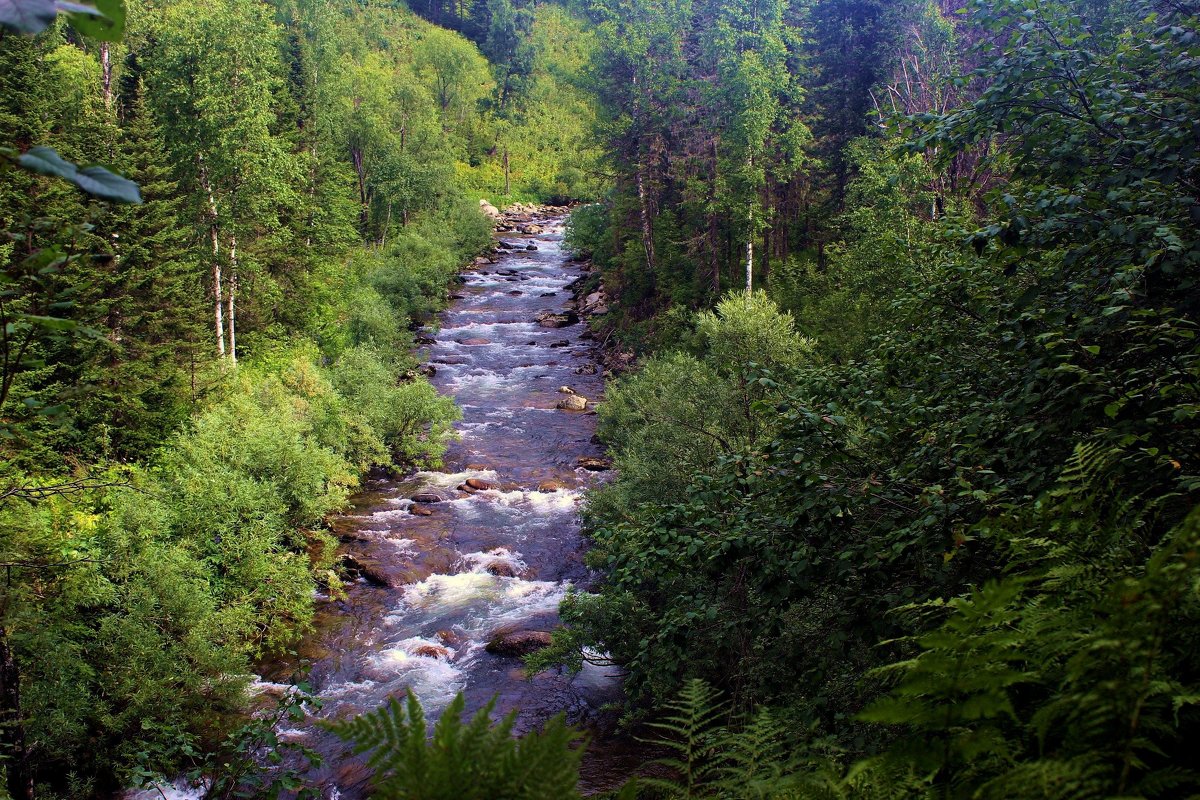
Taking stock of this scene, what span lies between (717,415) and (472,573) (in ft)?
21.9

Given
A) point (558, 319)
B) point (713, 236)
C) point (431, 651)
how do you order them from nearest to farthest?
point (431, 651), point (713, 236), point (558, 319)

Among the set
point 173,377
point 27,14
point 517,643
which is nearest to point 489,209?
point 173,377

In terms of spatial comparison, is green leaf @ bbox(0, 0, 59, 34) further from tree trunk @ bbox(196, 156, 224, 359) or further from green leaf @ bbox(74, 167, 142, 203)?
tree trunk @ bbox(196, 156, 224, 359)

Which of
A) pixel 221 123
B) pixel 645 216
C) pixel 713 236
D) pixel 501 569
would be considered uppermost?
pixel 221 123

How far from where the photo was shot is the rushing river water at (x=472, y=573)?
443 inches

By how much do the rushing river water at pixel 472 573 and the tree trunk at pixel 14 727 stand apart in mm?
3424

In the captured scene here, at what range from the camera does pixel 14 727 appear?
768 cm

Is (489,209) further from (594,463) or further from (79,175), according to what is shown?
(79,175)

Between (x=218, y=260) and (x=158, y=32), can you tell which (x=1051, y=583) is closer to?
(x=218, y=260)

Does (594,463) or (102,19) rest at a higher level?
(102,19)

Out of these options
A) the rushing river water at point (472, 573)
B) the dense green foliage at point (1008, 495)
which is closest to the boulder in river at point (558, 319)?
the rushing river water at point (472, 573)

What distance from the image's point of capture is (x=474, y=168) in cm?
6538

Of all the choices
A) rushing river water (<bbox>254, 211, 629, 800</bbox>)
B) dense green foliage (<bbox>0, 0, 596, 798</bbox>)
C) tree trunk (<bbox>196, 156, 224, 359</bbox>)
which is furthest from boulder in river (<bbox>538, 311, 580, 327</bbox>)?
tree trunk (<bbox>196, 156, 224, 359</bbox>)

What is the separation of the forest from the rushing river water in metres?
0.89
